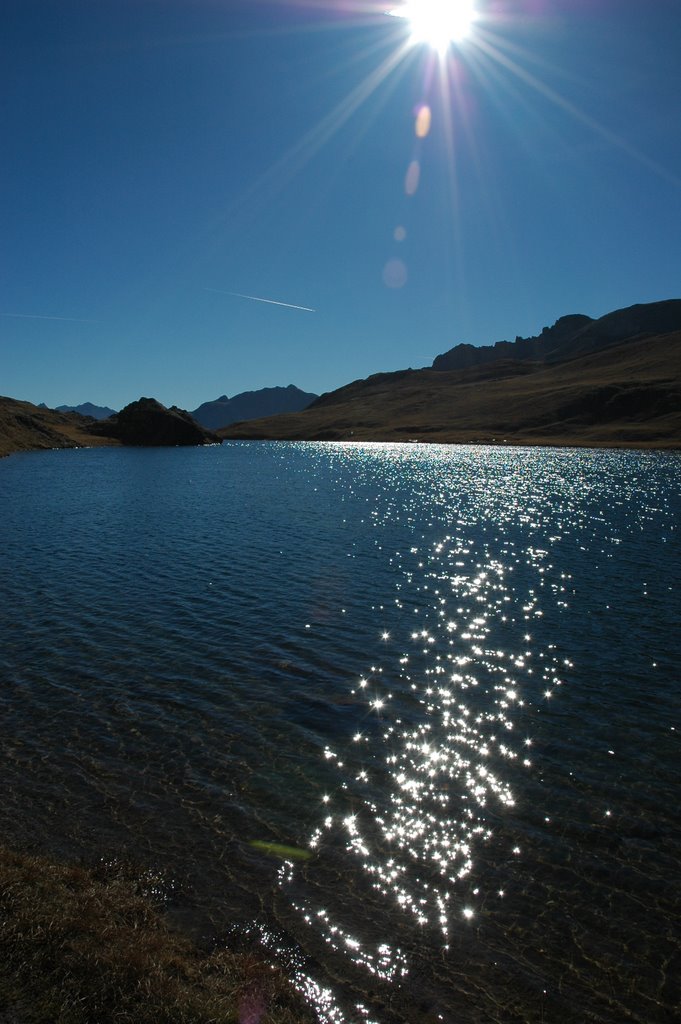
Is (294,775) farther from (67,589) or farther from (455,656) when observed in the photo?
(67,589)

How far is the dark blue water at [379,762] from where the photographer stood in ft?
38.2

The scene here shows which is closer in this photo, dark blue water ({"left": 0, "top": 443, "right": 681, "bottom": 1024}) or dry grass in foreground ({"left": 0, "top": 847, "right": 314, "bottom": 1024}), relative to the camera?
dry grass in foreground ({"left": 0, "top": 847, "right": 314, "bottom": 1024})

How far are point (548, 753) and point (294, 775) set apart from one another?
8071 millimetres

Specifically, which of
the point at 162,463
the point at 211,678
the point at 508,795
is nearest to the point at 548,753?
the point at 508,795

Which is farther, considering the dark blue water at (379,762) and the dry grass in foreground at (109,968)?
the dark blue water at (379,762)

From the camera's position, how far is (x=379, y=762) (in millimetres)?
18328

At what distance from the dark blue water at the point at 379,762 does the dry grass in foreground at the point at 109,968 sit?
86 centimetres

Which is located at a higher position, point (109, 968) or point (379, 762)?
point (109, 968)

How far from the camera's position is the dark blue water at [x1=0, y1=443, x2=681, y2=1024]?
11.7m

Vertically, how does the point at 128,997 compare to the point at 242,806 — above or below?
above

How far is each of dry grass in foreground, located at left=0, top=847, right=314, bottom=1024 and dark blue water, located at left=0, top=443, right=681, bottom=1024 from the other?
86cm

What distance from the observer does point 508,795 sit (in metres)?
16.8

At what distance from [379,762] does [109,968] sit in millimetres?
10106

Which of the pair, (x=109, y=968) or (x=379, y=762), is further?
(x=379, y=762)
